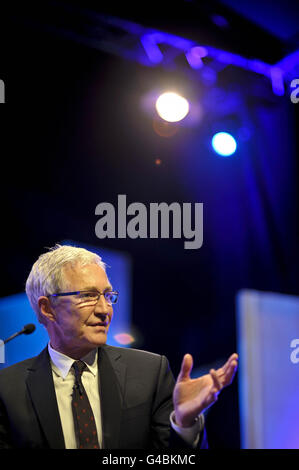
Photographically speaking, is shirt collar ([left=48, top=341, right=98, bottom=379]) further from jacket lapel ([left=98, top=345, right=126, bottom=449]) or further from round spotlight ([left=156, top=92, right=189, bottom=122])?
round spotlight ([left=156, top=92, right=189, bottom=122])

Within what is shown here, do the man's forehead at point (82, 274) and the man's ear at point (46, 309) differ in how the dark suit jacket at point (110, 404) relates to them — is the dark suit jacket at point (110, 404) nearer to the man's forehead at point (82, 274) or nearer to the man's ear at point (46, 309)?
the man's ear at point (46, 309)

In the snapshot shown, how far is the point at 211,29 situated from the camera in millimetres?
3080

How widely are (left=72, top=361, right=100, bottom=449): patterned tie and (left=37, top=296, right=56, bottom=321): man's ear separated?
13.5 inches

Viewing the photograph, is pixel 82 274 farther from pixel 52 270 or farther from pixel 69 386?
pixel 69 386

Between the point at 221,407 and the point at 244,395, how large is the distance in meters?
0.22

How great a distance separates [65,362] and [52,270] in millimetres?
424

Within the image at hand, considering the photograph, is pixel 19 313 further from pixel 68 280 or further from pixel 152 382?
pixel 152 382

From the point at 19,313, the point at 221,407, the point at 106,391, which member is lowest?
the point at 221,407

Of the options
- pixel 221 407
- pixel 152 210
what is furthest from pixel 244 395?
pixel 152 210

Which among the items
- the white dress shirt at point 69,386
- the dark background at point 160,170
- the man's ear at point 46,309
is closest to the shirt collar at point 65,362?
the white dress shirt at point 69,386

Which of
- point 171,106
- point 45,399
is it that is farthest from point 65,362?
point 171,106

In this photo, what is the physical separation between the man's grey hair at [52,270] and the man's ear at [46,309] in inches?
1.1

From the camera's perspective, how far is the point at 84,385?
209 centimetres

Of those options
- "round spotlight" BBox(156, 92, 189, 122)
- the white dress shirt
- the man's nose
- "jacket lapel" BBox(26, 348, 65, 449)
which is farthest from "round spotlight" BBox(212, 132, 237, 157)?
"jacket lapel" BBox(26, 348, 65, 449)
